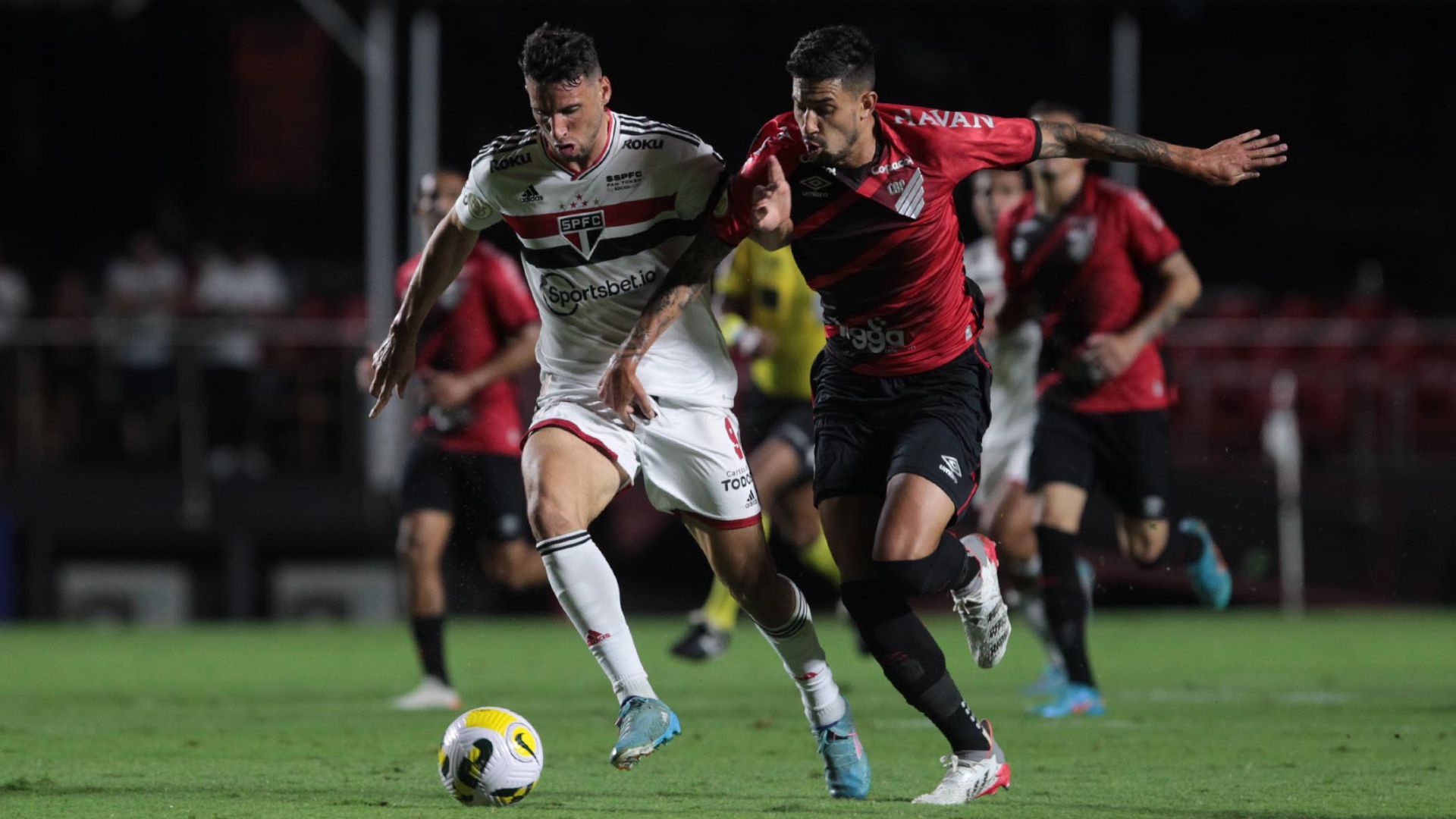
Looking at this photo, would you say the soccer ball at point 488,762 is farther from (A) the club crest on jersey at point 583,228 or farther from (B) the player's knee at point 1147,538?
(B) the player's knee at point 1147,538

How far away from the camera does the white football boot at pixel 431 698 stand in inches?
351

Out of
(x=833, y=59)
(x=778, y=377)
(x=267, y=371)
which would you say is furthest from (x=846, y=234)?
(x=267, y=371)

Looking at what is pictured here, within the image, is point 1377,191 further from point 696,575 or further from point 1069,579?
point 1069,579

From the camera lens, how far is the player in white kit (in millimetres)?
5977

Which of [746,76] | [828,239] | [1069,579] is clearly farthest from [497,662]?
[746,76]

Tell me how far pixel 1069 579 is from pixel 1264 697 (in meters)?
1.46

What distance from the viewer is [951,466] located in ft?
19.2

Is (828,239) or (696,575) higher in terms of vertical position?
(828,239)

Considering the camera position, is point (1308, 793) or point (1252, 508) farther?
point (1252, 508)

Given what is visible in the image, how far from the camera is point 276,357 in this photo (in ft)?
50.1

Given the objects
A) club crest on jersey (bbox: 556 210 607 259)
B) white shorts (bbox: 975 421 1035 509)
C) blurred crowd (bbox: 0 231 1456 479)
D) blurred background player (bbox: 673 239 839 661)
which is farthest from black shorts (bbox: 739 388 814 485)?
blurred crowd (bbox: 0 231 1456 479)

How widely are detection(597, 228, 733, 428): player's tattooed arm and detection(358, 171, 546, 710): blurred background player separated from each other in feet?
10.1

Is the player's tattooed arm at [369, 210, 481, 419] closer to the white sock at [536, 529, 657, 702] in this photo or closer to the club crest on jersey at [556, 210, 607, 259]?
the club crest on jersey at [556, 210, 607, 259]

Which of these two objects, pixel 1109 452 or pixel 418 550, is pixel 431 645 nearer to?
pixel 418 550
